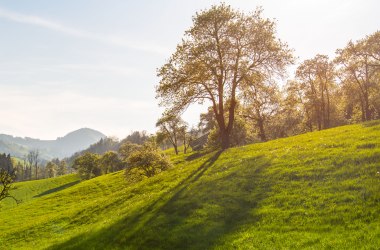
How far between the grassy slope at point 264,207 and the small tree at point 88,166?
94.4m

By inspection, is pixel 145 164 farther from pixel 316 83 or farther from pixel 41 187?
pixel 41 187

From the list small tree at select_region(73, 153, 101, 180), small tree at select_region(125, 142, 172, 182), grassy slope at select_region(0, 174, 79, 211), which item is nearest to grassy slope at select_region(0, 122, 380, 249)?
small tree at select_region(125, 142, 172, 182)

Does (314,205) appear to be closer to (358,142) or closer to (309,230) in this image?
(309,230)

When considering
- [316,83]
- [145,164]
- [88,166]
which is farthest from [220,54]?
[88,166]

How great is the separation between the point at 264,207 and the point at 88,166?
118 metres

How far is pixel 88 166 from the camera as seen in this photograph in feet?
421

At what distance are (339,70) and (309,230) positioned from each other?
66973mm

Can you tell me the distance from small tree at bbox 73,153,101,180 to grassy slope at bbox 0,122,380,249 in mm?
94366

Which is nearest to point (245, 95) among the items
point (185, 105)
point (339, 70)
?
point (185, 105)

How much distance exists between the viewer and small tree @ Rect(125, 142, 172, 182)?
53000 mm

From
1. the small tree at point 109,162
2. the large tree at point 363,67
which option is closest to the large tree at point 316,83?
the large tree at point 363,67

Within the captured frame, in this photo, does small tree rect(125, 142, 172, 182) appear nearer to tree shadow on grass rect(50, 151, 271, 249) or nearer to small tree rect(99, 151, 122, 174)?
tree shadow on grass rect(50, 151, 271, 249)

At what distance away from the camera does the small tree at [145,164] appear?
174ft

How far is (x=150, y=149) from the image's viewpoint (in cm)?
5603
